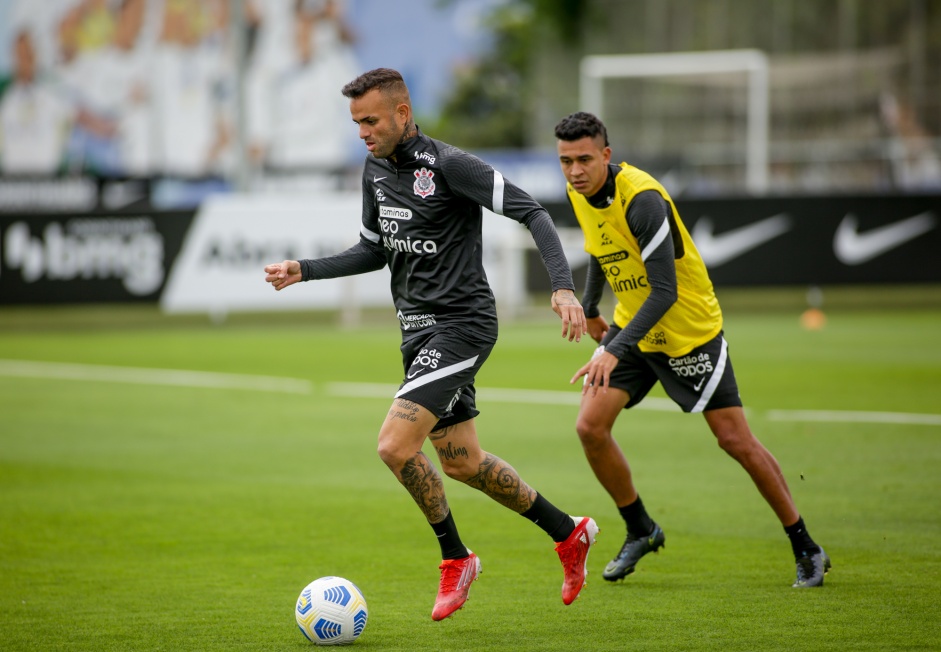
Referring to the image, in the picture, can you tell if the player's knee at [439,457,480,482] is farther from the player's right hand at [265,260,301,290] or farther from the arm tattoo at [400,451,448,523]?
the player's right hand at [265,260,301,290]

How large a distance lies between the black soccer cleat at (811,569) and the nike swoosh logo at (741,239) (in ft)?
56.5

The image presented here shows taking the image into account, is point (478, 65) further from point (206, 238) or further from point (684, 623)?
point (684, 623)

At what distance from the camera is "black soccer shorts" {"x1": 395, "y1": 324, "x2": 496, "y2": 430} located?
5.98 metres

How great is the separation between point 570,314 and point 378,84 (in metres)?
1.39

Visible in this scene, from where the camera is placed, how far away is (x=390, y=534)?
785 cm

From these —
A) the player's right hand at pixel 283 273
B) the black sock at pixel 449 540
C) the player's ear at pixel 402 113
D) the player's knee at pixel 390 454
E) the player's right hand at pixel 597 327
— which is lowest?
the black sock at pixel 449 540

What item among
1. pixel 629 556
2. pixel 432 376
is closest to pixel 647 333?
pixel 432 376

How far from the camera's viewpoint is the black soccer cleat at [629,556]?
6738mm

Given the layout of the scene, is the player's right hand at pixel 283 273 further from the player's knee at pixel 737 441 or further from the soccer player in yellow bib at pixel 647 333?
the player's knee at pixel 737 441

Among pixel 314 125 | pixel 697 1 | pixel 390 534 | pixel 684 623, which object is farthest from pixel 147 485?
pixel 314 125

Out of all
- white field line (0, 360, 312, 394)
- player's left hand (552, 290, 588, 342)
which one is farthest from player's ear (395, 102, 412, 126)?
white field line (0, 360, 312, 394)

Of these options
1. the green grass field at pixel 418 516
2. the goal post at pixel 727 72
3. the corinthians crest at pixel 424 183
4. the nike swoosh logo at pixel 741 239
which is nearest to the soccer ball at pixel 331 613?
the green grass field at pixel 418 516

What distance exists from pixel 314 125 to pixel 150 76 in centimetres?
773

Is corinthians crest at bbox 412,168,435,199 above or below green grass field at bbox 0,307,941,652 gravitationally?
above
